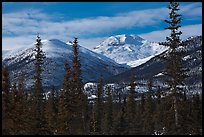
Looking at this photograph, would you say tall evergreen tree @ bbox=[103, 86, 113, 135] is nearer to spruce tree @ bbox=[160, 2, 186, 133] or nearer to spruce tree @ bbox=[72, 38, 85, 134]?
spruce tree @ bbox=[72, 38, 85, 134]

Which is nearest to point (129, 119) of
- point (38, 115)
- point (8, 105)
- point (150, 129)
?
point (150, 129)

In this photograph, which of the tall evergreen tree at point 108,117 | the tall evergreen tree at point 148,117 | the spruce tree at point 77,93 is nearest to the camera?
the spruce tree at point 77,93

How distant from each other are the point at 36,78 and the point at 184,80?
1794cm

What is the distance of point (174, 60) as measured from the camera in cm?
3425

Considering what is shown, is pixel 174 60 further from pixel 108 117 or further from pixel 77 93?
pixel 108 117

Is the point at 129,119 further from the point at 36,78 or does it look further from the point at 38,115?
the point at 38,115

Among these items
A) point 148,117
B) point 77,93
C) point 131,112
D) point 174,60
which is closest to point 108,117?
point 131,112

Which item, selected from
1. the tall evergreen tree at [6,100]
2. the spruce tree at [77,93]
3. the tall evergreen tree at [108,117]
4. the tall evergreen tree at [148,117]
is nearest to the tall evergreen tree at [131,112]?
the tall evergreen tree at [148,117]

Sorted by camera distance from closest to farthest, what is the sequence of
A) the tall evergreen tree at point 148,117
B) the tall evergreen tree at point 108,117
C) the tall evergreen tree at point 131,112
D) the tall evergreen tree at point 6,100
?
the tall evergreen tree at point 6,100 < the tall evergreen tree at point 131,112 < the tall evergreen tree at point 108,117 < the tall evergreen tree at point 148,117

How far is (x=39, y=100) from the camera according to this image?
43.6 metres

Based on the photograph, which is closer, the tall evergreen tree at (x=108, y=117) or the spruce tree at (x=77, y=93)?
the spruce tree at (x=77, y=93)

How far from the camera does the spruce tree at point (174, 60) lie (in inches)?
1324

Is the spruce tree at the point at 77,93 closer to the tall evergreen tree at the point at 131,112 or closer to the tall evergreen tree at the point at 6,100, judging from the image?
the tall evergreen tree at the point at 131,112

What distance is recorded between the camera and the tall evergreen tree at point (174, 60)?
110 feet
